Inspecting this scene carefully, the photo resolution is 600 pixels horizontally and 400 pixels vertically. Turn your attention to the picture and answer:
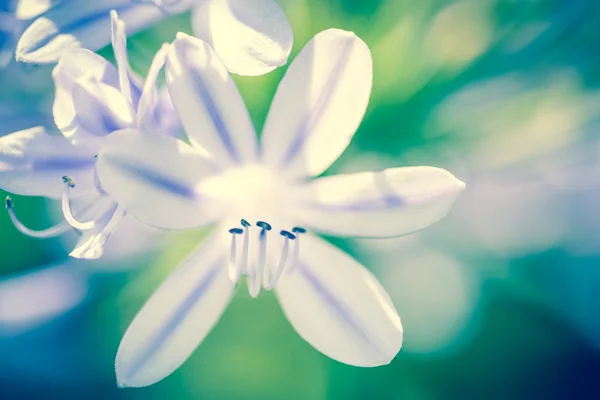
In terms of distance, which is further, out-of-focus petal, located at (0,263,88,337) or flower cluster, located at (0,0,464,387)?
out-of-focus petal, located at (0,263,88,337)

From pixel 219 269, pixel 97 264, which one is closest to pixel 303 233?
pixel 219 269

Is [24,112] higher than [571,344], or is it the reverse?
[24,112]

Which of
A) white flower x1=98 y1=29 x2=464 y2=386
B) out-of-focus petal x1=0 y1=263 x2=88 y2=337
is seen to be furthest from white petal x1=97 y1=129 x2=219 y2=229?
out-of-focus petal x1=0 y1=263 x2=88 y2=337

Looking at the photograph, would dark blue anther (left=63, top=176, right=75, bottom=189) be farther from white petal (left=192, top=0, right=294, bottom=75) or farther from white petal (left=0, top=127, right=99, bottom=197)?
white petal (left=192, top=0, right=294, bottom=75)

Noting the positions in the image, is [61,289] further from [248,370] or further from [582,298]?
[582,298]

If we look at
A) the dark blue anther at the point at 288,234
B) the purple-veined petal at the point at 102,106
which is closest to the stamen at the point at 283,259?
the dark blue anther at the point at 288,234

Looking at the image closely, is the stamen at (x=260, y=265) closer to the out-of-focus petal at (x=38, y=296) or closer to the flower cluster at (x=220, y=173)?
the flower cluster at (x=220, y=173)
